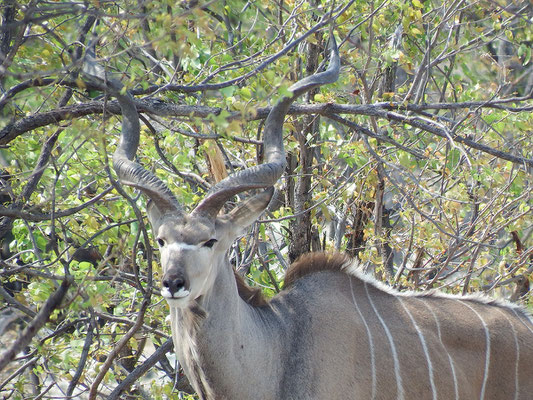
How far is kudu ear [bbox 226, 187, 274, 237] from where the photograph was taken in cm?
269

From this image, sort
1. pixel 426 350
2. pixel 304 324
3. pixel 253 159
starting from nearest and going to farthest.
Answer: pixel 304 324 → pixel 426 350 → pixel 253 159

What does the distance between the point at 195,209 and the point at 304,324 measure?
63 centimetres

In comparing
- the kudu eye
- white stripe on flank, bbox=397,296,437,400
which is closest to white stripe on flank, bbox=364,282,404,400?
white stripe on flank, bbox=397,296,437,400

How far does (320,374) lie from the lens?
2.77 m

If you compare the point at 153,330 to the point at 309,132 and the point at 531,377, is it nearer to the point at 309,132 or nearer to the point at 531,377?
the point at 309,132

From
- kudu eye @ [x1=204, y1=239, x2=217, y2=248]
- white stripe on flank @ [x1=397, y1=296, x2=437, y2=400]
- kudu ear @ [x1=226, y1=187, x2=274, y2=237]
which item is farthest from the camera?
white stripe on flank @ [x1=397, y1=296, x2=437, y2=400]

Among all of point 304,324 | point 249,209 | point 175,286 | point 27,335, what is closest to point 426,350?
point 304,324

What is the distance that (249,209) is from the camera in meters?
2.70

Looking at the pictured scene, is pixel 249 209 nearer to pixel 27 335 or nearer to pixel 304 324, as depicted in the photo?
pixel 304 324

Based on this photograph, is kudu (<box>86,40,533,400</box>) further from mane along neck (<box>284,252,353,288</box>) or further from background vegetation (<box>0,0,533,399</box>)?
background vegetation (<box>0,0,533,399</box>)

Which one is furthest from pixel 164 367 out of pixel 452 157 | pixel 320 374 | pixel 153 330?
pixel 452 157

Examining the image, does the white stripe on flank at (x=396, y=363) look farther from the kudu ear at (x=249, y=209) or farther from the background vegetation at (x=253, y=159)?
the kudu ear at (x=249, y=209)

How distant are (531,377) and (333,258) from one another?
91 cm

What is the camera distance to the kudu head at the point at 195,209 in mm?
2416
